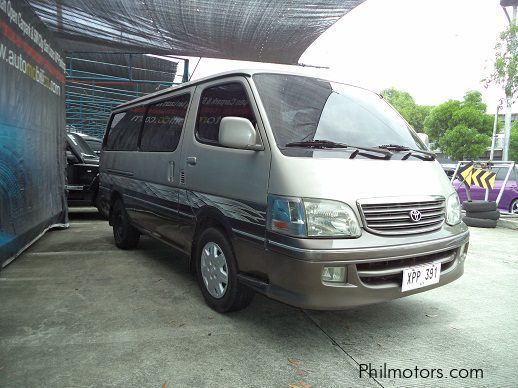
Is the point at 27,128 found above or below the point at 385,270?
above

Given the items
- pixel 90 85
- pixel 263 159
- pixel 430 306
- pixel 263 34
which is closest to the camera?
pixel 263 159

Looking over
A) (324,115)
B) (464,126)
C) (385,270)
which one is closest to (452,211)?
(385,270)

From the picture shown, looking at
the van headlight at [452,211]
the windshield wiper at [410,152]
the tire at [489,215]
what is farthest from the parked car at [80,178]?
the tire at [489,215]

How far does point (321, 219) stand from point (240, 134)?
0.82 metres

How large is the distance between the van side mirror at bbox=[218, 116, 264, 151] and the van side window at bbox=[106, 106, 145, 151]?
231 cm

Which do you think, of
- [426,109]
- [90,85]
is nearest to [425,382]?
[90,85]

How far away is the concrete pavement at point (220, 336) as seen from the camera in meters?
2.30

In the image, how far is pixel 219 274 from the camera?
3100 mm

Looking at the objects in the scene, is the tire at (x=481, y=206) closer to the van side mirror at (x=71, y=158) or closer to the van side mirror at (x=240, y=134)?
the van side mirror at (x=240, y=134)

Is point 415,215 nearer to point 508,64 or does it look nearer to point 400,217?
point 400,217

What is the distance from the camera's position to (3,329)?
2.84 metres

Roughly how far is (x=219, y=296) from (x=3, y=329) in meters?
1.58

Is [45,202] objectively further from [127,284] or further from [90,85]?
[90,85]

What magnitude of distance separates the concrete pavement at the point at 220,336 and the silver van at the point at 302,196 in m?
0.39
